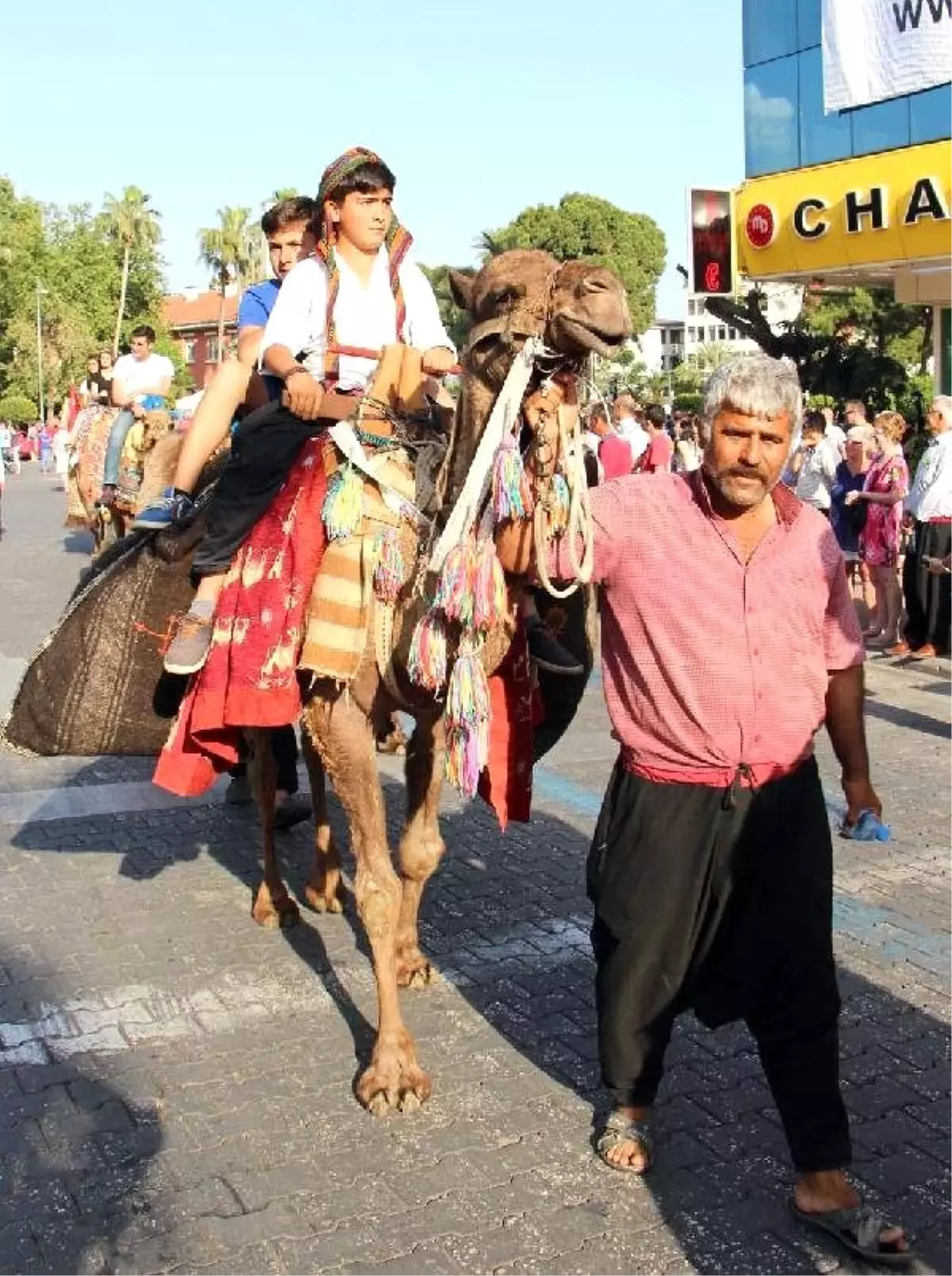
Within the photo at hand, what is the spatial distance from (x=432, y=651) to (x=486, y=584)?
34 cm

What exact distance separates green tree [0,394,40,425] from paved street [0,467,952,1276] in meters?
63.5

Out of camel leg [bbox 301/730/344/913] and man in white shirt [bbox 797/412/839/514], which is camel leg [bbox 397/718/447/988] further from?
man in white shirt [bbox 797/412/839/514]

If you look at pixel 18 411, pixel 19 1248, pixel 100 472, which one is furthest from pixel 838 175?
pixel 18 411

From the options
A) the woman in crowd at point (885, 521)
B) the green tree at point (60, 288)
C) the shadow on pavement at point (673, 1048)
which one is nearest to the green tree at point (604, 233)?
the green tree at point (60, 288)

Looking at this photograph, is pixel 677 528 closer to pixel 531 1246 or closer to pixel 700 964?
pixel 700 964

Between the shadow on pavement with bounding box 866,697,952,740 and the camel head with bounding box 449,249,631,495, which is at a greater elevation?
the camel head with bounding box 449,249,631,495

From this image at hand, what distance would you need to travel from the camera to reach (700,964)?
147 inches

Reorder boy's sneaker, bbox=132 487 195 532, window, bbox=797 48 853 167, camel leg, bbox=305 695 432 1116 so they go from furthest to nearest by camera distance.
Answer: window, bbox=797 48 853 167 < boy's sneaker, bbox=132 487 195 532 < camel leg, bbox=305 695 432 1116

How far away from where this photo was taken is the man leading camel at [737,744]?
355 centimetres

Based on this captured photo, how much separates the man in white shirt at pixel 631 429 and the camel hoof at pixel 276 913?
11684 millimetres

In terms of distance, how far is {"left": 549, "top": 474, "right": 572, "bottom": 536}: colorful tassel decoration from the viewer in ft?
11.4

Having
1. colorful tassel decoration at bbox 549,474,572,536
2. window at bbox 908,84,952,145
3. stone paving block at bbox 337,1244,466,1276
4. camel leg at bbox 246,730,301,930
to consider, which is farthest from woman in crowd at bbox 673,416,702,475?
stone paving block at bbox 337,1244,466,1276

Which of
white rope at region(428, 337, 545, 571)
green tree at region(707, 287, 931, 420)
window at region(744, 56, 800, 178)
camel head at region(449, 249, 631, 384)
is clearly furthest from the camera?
green tree at region(707, 287, 931, 420)

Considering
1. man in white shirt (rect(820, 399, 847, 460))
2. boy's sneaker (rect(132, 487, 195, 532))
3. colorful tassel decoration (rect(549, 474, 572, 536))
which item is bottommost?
boy's sneaker (rect(132, 487, 195, 532))
